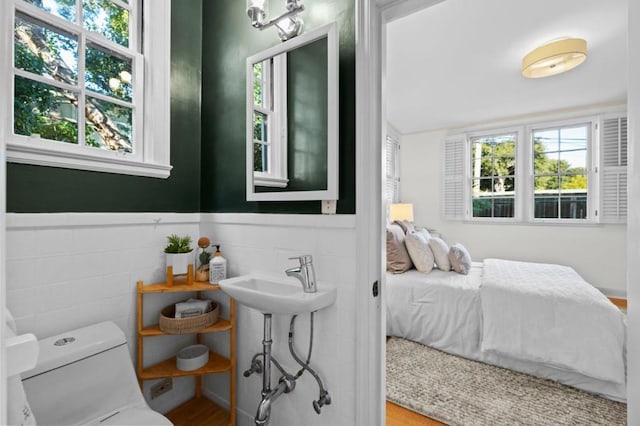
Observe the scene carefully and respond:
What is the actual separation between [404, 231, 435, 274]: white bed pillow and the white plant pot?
204 centimetres

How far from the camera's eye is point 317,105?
1405 millimetres

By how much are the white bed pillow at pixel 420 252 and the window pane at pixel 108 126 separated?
2.43 m

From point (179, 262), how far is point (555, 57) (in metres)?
3.30

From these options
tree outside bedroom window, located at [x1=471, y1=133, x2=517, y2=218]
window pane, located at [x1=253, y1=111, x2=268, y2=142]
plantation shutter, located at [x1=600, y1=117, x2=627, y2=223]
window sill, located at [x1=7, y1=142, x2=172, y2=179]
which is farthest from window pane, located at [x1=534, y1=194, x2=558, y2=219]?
window sill, located at [x1=7, y1=142, x2=172, y2=179]

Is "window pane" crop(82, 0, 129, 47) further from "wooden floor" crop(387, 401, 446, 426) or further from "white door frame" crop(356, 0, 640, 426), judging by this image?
"wooden floor" crop(387, 401, 446, 426)

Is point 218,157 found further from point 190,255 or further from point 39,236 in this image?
point 39,236

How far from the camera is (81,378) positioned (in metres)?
1.21

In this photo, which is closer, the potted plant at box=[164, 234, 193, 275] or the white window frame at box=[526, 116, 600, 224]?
the potted plant at box=[164, 234, 193, 275]

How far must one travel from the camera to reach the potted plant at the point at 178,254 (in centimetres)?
163

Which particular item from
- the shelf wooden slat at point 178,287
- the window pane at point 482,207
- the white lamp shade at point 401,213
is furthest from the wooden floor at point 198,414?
the window pane at point 482,207

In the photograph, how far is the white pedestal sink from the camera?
120cm

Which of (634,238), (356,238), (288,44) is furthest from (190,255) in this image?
(634,238)

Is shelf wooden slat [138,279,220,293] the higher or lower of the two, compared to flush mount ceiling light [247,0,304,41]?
lower

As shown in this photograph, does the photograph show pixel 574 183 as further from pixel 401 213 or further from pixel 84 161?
pixel 84 161
